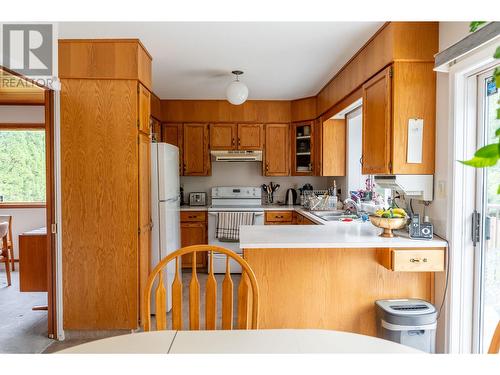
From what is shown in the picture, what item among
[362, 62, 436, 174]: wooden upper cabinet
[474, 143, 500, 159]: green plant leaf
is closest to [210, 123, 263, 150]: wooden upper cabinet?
[362, 62, 436, 174]: wooden upper cabinet

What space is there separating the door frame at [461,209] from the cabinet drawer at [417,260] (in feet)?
0.23

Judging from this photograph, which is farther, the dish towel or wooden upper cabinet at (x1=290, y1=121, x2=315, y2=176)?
wooden upper cabinet at (x1=290, y1=121, x2=315, y2=176)

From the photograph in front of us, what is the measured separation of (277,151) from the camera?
4695mm

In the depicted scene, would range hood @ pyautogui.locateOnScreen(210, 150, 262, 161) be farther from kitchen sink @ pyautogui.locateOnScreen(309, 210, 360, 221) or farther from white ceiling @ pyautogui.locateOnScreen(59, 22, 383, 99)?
kitchen sink @ pyautogui.locateOnScreen(309, 210, 360, 221)

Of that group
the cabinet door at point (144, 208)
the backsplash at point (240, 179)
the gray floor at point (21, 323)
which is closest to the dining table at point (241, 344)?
the cabinet door at point (144, 208)

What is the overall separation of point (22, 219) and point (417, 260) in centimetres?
505

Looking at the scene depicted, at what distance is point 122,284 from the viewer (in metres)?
2.57

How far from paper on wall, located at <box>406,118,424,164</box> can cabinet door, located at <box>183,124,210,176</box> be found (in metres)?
2.96

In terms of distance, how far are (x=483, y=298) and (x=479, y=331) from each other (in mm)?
212

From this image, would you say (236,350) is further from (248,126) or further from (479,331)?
(248,126)

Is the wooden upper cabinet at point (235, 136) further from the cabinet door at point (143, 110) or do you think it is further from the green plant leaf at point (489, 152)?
the green plant leaf at point (489, 152)

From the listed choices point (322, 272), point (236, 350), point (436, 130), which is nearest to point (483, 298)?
point (322, 272)

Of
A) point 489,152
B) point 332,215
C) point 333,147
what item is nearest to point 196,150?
point 333,147

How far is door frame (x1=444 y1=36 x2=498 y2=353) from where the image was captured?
2016 mm
